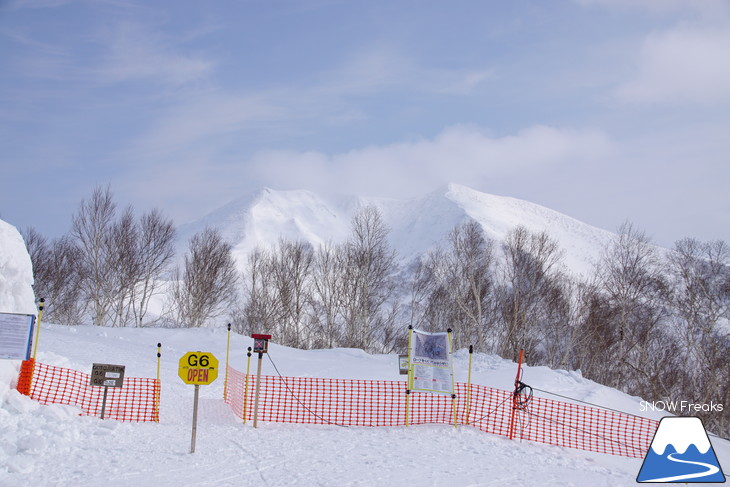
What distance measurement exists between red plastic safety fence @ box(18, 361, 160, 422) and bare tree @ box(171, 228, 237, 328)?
28.3 metres

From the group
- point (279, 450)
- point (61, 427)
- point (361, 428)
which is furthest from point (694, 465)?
point (61, 427)

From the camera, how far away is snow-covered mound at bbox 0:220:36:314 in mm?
10602

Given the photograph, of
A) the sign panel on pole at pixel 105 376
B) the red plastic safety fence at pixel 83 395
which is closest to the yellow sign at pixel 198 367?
the sign panel on pole at pixel 105 376

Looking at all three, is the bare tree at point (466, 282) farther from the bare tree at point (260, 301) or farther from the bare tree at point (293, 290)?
the bare tree at point (260, 301)

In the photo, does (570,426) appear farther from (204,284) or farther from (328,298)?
(204,284)

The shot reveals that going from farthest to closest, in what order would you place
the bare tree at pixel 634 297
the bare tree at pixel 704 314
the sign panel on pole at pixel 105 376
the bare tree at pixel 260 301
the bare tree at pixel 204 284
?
the bare tree at pixel 260 301 < the bare tree at pixel 204 284 < the bare tree at pixel 634 297 < the bare tree at pixel 704 314 < the sign panel on pole at pixel 105 376

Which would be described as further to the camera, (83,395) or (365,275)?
(365,275)

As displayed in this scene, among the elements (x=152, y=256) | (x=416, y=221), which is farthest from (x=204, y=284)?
(x=416, y=221)

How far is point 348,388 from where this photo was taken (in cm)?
1703

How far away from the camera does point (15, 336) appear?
31.6 ft

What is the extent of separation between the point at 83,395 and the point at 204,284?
3027 cm

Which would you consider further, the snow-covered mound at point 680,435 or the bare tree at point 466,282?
the bare tree at point 466,282
